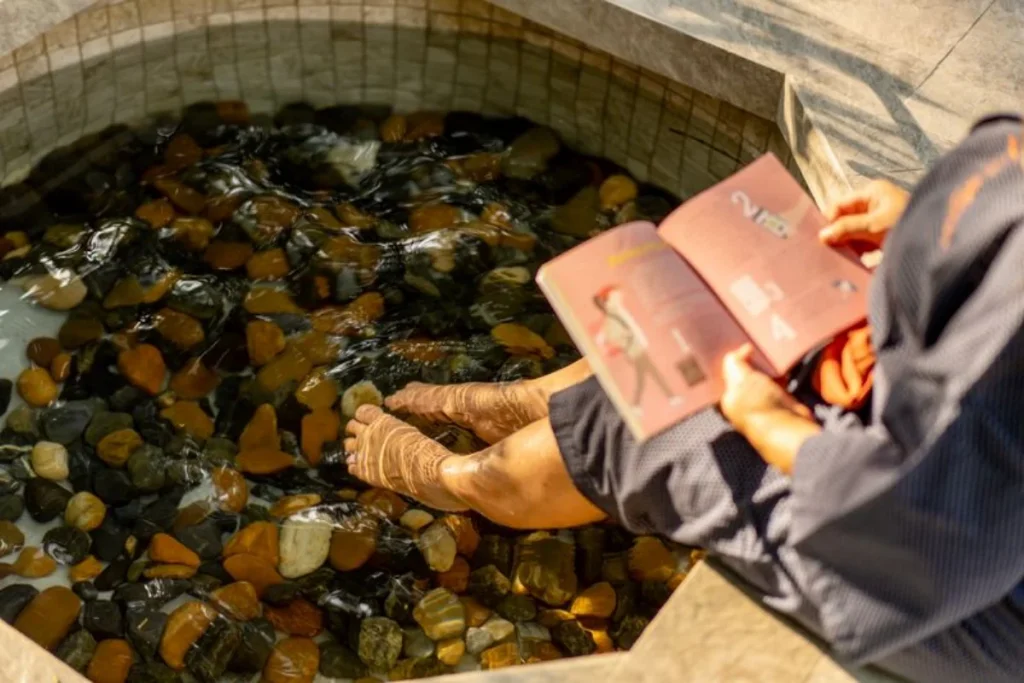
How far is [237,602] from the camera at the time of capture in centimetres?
168

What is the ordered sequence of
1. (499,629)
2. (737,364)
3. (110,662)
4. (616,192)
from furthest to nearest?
1. (616,192)
2. (499,629)
3. (110,662)
4. (737,364)

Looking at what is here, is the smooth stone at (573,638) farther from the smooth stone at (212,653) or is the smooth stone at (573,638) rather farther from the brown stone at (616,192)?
the brown stone at (616,192)

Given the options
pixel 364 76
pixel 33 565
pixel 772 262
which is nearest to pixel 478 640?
pixel 33 565

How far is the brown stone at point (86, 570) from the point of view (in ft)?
5.52

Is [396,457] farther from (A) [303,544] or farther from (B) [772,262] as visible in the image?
(B) [772,262]

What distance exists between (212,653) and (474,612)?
1.32 feet

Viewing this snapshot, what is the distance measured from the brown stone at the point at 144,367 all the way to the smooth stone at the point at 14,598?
0.38 m

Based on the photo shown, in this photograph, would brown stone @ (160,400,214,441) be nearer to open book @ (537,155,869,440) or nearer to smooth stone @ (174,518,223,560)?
smooth stone @ (174,518,223,560)

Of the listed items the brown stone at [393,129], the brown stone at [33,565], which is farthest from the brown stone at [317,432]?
the brown stone at [393,129]

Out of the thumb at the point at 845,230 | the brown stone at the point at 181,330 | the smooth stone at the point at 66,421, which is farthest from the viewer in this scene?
the brown stone at the point at 181,330

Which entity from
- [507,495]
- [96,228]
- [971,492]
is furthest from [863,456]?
[96,228]

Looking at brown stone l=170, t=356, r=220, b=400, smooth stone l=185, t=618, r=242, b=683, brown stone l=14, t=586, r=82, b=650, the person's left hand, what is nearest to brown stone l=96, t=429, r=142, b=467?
brown stone l=170, t=356, r=220, b=400

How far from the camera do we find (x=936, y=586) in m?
1.02

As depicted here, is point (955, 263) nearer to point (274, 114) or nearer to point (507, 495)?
point (507, 495)
